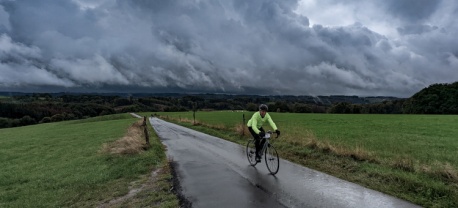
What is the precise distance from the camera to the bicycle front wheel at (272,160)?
10.3 m

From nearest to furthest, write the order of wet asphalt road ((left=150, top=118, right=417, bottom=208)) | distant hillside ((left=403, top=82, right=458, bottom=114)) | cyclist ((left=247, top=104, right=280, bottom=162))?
wet asphalt road ((left=150, top=118, right=417, bottom=208)) → cyclist ((left=247, top=104, right=280, bottom=162)) → distant hillside ((left=403, top=82, right=458, bottom=114))

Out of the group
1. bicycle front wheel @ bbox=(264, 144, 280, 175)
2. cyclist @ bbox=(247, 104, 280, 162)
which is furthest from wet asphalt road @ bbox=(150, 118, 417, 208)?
cyclist @ bbox=(247, 104, 280, 162)

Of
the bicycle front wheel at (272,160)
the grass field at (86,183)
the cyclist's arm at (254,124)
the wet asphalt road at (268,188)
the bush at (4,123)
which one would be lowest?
the bush at (4,123)

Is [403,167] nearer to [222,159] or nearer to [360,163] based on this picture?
[360,163]

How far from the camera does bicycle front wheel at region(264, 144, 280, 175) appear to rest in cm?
1030

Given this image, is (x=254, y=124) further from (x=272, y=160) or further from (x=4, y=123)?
(x=4, y=123)

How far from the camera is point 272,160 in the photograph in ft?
34.6

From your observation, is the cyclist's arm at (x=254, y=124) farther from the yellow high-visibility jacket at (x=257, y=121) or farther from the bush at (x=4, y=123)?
the bush at (x=4, y=123)

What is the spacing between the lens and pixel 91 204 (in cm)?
871

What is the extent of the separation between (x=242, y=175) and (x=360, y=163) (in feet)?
14.8

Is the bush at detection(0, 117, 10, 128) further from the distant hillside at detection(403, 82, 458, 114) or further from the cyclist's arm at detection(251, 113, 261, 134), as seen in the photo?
the distant hillside at detection(403, 82, 458, 114)

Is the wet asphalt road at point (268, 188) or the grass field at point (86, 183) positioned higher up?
the wet asphalt road at point (268, 188)

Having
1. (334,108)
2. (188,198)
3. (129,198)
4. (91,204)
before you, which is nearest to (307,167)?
(188,198)

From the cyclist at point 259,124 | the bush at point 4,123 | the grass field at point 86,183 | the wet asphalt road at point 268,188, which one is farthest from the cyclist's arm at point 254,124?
the bush at point 4,123
